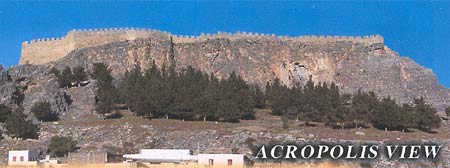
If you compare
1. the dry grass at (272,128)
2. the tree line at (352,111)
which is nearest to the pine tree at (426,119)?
the tree line at (352,111)

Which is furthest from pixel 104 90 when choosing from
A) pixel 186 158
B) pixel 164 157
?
pixel 186 158

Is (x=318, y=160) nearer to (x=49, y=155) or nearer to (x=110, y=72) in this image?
(x=49, y=155)

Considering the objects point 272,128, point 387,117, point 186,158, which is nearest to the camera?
point 186,158

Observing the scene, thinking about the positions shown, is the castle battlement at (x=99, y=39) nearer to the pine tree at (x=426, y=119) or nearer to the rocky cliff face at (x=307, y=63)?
the rocky cliff face at (x=307, y=63)

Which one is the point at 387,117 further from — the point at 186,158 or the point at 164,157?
the point at 164,157

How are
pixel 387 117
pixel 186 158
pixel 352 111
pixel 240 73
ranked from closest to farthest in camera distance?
pixel 186 158 < pixel 387 117 < pixel 352 111 < pixel 240 73

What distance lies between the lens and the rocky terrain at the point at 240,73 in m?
57.7

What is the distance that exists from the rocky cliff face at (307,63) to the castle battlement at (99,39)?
646 millimetres

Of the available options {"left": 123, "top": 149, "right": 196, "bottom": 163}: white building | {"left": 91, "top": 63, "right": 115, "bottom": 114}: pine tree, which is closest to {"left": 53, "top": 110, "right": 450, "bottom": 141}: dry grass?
{"left": 91, "top": 63, "right": 115, "bottom": 114}: pine tree

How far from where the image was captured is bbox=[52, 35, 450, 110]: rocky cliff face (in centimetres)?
7519

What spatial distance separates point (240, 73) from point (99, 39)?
12.5 meters

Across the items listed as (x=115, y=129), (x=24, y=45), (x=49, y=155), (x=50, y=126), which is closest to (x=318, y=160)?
(x=49, y=155)

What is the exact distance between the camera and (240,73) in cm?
7550

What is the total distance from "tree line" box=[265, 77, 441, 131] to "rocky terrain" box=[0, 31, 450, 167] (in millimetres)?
1290
